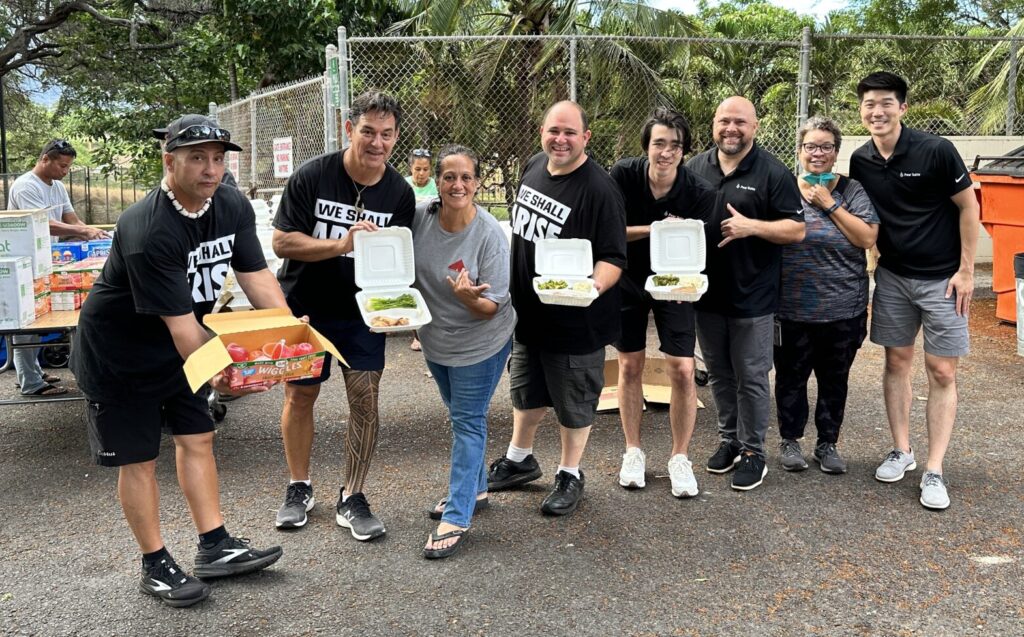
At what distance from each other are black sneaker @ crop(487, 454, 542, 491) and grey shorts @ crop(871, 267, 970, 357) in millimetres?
2016

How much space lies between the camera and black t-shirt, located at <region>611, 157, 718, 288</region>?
4605 millimetres

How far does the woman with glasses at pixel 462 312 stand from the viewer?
3.96m

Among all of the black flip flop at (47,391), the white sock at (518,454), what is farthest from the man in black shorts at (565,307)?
the black flip flop at (47,391)

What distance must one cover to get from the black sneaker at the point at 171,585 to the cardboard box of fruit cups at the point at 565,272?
192cm

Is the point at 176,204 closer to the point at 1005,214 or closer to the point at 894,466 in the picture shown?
the point at 894,466

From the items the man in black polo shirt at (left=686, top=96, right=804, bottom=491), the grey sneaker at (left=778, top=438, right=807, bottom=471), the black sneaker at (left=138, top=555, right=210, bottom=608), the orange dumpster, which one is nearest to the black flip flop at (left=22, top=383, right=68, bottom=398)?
the black sneaker at (left=138, top=555, right=210, bottom=608)

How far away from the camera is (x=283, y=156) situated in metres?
10.8

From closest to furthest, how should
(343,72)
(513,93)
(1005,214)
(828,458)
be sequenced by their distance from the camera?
1. (828,458)
2. (343,72)
3. (1005,214)
4. (513,93)

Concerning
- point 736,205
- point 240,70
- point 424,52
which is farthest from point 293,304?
point 240,70

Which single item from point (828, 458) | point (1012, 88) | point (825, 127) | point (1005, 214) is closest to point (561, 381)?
point (828, 458)

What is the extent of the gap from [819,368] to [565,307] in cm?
170

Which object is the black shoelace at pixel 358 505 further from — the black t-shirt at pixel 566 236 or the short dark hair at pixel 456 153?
the short dark hair at pixel 456 153

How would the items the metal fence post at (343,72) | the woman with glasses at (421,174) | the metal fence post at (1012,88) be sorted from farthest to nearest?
the metal fence post at (1012,88)
the woman with glasses at (421,174)
the metal fence post at (343,72)

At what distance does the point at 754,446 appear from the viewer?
4895 millimetres
